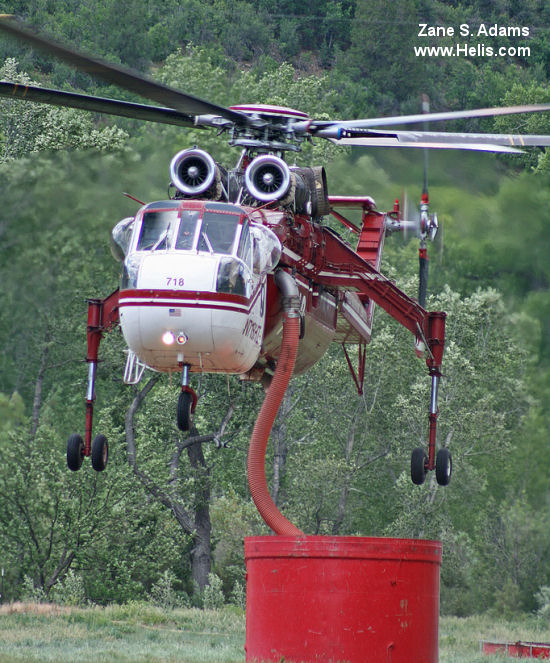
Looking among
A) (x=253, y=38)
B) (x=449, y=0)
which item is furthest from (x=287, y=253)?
(x=449, y=0)

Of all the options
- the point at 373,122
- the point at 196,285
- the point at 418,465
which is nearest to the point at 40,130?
the point at 418,465

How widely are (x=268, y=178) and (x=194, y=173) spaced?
3.40ft

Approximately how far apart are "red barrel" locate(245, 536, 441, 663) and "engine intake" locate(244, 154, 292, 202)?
5692 mm

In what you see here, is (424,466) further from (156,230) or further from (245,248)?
(156,230)

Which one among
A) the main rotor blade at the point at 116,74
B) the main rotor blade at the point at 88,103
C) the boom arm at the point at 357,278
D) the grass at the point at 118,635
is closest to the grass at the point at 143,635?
the grass at the point at 118,635

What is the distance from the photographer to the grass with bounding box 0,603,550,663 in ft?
59.4

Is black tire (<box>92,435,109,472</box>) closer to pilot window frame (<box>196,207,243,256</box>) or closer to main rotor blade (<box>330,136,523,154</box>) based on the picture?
pilot window frame (<box>196,207,243,256</box>)

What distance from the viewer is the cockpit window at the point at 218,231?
1819 centimetres

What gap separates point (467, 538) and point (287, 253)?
807 inches

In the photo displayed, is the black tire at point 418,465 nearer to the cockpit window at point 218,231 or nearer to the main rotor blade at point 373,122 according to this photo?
the main rotor blade at point 373,122

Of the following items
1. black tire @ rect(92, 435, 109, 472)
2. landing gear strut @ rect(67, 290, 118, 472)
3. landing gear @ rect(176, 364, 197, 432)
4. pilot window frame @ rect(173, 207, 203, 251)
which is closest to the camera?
pilot window frame @ rect(173, 207, 203, 251)
